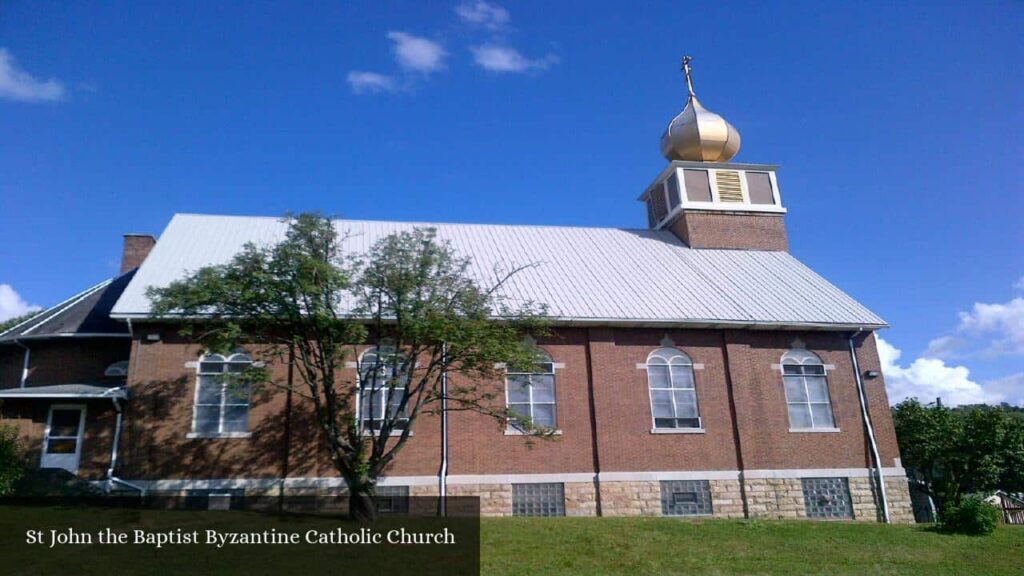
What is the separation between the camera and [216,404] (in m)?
19.6

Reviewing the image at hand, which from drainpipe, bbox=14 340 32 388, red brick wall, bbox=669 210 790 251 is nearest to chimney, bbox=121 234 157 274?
drainpipe, bbox=14 340 32 388

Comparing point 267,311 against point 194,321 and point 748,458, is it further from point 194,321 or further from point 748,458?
point 748,458

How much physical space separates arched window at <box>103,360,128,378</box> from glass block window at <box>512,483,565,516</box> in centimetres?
1146

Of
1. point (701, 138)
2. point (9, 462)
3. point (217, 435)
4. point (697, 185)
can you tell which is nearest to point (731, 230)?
point (697, 185)

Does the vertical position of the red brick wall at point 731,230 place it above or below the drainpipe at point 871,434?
above

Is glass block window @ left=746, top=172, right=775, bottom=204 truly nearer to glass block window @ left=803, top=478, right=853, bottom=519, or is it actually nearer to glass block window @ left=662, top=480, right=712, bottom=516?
glass block window @ left=803, top=478, right=853, bottom=519

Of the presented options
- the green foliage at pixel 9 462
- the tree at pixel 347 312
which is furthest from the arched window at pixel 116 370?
the tree at pixel 347 312

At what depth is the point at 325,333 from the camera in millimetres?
16562

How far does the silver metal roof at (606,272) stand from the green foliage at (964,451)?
24.1 ft

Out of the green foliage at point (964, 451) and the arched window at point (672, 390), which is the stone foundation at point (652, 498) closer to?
the arched window at point (672, 390)

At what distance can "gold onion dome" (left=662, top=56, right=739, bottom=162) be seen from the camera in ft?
99.4

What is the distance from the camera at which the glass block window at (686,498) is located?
20594mm

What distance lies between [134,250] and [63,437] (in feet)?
25.7

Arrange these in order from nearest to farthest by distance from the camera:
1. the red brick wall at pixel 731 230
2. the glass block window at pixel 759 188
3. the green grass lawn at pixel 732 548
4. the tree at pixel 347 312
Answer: the green grass lawn at pixel 732 548, the tree at pixel 347 312, the red brick wall at pixel 731 230, the glass block window at pixel 759 188
